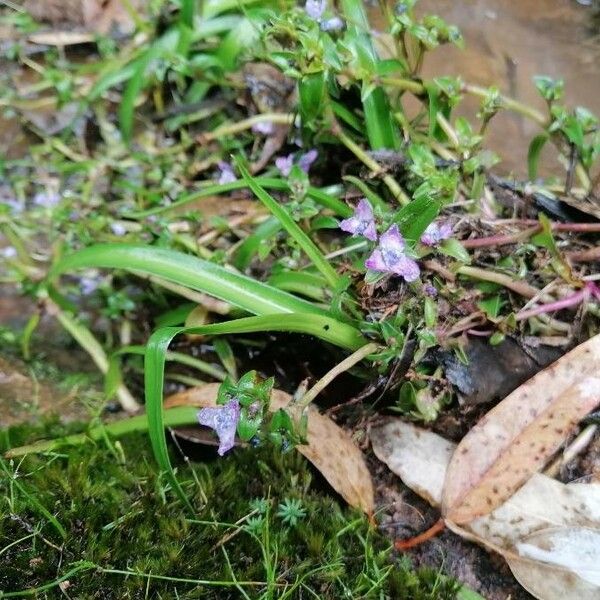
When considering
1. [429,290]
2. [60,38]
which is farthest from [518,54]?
[60,38]

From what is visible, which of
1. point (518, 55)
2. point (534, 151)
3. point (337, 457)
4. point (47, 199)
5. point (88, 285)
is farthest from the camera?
point (518, 55)

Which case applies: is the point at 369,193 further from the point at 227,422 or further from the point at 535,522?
the point at 535,522

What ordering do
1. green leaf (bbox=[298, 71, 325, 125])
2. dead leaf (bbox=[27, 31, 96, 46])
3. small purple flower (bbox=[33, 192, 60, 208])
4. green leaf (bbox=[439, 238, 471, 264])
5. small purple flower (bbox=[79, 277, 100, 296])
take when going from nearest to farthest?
green leaf (bbox=[439, 238, 471, 264])
green leaf (bbox=[298, 71, 325, 125])
small purple flower (bbox=[79, 277, 100, 296])
small purple flower (bbox=[33, 192, 60, 208])
dead leaf (bbox=[27, 31, 96, 46])

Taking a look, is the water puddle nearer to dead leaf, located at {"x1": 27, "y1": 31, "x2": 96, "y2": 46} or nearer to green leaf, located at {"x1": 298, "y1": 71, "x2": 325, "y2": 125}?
green leaf, located at {"x1": 298, "y1": 71, "x2": 325, "y2": 125}

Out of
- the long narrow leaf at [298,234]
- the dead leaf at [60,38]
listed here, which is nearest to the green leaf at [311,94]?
Answer: the long narrow leaf at [298,234]

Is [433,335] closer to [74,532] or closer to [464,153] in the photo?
[464,153]

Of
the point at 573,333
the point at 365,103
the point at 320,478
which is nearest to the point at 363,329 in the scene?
the point at 320,478

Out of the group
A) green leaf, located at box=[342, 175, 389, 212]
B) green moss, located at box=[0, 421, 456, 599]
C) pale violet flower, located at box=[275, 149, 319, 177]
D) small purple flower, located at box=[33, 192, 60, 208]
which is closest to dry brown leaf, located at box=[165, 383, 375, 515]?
green moss, located at box=[0, 421, 456, 599]

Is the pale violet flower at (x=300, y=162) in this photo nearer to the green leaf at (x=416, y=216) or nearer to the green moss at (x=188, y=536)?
the green leaf at (x=416, y=216)
